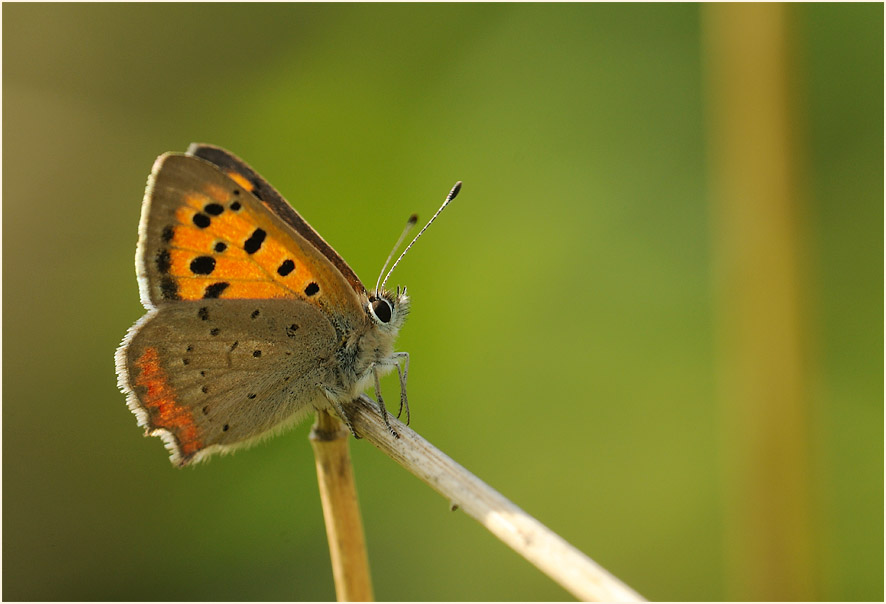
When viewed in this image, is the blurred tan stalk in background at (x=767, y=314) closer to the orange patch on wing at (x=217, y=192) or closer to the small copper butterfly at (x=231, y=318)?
the small copper butterfly at (x=231, y=318)

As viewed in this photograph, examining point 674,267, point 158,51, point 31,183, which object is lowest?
point 674,267

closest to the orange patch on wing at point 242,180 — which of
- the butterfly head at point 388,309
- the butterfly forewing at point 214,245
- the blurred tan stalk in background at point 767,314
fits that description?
the butterfly forewing at point 214,245

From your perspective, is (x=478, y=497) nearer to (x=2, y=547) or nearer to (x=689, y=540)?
(x=689, y=540)

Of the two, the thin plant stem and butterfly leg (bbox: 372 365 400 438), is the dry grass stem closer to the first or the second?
butterfly leg (bbox: 372 365 400 438)

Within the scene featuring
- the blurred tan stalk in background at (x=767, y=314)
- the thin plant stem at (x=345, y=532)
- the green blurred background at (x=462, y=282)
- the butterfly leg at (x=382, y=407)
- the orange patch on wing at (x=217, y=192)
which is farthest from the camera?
the green blurred background at (x=462, y=282)

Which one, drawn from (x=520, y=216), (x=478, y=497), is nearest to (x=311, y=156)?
(x=520, y=216)
